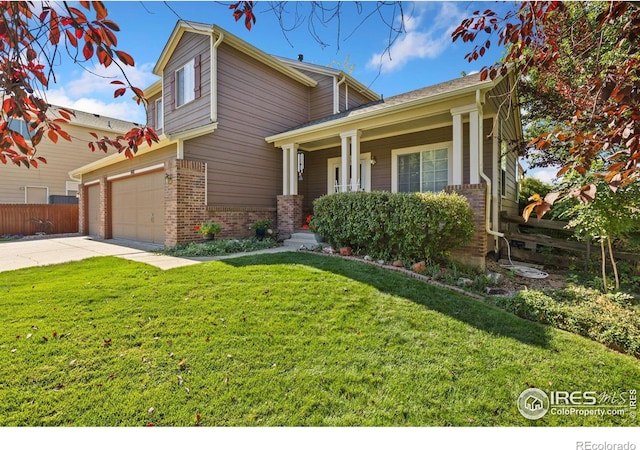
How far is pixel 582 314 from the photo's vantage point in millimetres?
3561

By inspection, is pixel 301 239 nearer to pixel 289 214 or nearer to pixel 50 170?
pixel 289 214

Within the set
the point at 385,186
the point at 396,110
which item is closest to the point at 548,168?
the point at 385,186

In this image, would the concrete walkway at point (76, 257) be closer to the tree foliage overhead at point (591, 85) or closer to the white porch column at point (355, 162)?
the white porch column at point (355, 162)

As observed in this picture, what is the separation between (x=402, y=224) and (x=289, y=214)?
14.9 feet

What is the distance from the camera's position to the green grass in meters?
2.12

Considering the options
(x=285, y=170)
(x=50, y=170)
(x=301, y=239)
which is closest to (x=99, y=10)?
(x=301, y=239)

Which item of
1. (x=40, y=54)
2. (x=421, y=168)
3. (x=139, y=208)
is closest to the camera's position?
(x=40, y=54)

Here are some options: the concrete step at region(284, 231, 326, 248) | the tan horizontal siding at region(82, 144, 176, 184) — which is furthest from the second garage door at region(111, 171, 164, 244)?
the concrete step at region(284, 231, 326, 248)

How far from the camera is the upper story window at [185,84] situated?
9.77 m

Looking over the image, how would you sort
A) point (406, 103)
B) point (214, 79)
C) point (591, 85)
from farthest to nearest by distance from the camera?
1. point (214, 79)
2. point (406, 103)
3. point (591, 85)

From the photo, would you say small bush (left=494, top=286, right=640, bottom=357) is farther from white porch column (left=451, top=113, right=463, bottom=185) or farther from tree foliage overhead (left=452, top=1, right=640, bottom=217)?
white porch column (left=451, top=113, right=463, bottom=185)

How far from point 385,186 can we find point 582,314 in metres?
6.40

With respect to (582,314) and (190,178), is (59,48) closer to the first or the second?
(582,314)

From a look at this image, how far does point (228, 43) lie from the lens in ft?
29.9
